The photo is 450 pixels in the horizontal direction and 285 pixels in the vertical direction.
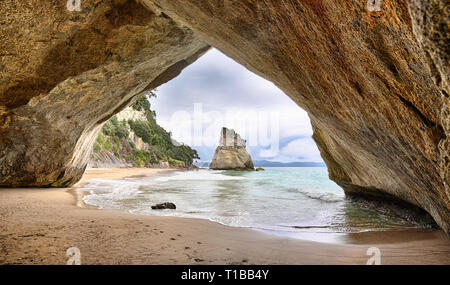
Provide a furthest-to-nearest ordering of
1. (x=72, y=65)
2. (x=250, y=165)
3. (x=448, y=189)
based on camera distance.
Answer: (x=250, y=165), (x=72, y=65), (x=448, y=189)

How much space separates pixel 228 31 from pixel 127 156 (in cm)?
3440

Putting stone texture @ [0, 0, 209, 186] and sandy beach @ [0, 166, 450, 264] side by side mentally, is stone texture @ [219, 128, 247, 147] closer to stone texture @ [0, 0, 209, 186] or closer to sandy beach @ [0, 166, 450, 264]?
stone texture @ [0, 0, 209, 186]

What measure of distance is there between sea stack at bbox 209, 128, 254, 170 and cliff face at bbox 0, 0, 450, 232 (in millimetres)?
37494

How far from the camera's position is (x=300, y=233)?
3.76m

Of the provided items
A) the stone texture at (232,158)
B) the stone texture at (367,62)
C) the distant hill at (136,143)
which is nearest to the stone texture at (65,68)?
the stone texture at (367,62)

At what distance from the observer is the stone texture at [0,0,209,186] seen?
469 centimetres

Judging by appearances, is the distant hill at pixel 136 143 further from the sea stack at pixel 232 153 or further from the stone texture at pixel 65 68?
the stone texture at pixel 65 68

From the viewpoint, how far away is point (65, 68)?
5.37m

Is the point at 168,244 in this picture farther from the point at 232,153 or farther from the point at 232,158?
the point at 232,153

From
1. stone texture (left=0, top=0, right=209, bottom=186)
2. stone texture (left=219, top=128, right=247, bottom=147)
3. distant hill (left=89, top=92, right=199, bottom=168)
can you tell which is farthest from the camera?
stone texture (left=219, top=128, right=247, bottom=147)

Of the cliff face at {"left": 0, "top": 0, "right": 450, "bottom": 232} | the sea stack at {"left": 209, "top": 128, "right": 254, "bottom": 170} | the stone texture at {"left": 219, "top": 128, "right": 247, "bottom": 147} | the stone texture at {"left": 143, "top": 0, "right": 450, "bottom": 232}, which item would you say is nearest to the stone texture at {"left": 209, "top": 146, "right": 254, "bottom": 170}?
the sea stack at {"left": 209, "top": 128, "right": 254, "bottom": 170}

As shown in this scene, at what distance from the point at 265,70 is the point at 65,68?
4.32 m
